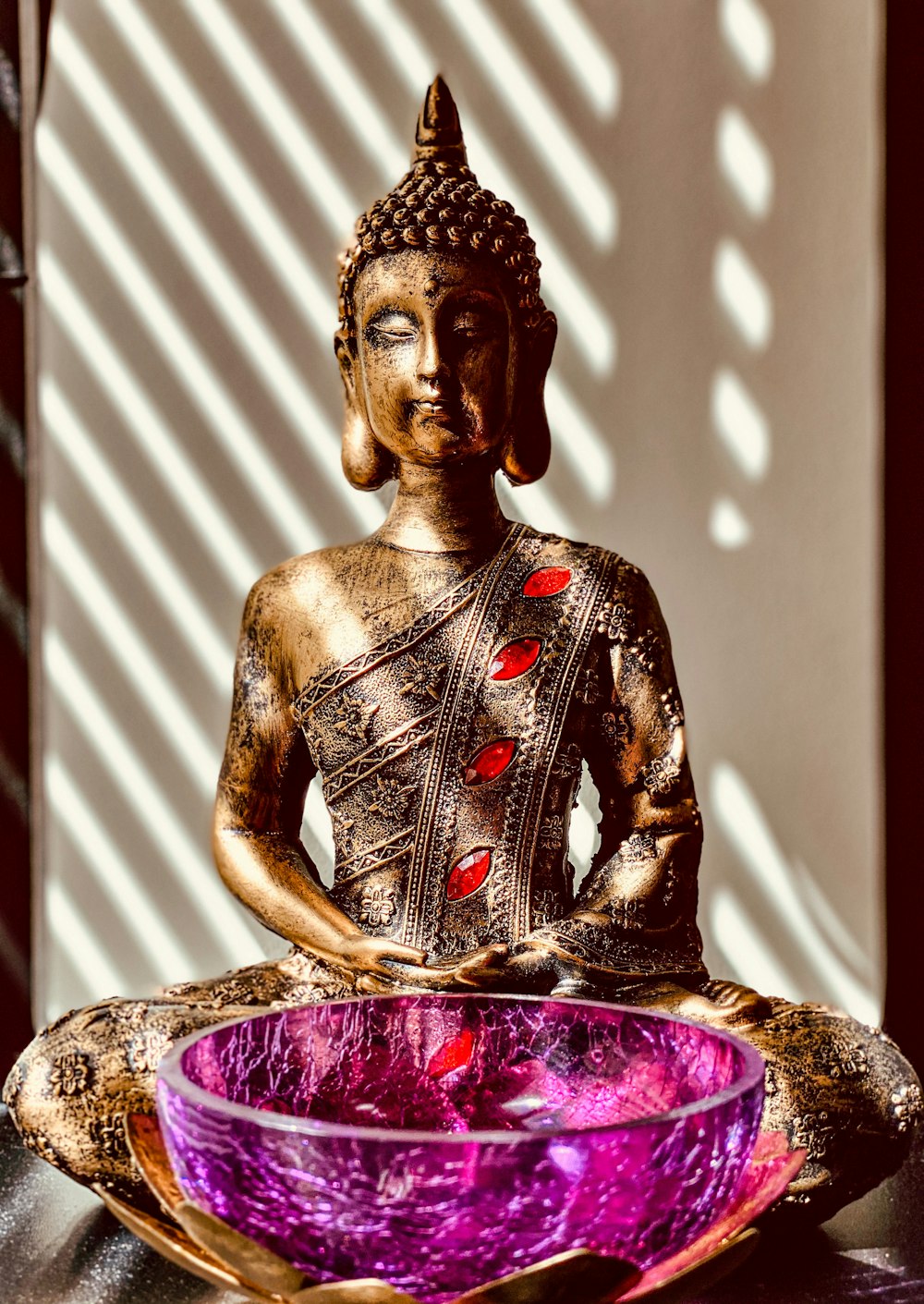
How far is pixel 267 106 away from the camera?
77.8 inches

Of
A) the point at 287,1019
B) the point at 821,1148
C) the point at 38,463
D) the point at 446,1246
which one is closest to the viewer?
the point at 446,1246

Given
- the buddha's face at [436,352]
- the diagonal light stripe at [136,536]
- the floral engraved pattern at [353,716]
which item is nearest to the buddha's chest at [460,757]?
the floral engraved pattern at [353,716]

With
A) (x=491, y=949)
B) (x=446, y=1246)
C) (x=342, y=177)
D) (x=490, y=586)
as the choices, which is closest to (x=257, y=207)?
(x=342, y=177)

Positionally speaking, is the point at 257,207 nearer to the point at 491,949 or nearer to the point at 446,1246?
the point at 491,949

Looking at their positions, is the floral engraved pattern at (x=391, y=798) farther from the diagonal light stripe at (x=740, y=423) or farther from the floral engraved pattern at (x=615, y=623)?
the diagonal light stripe at (x=740, y=423)

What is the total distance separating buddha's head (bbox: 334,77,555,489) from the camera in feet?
4.76

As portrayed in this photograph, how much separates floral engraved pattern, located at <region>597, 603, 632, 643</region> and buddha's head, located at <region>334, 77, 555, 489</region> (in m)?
0.21

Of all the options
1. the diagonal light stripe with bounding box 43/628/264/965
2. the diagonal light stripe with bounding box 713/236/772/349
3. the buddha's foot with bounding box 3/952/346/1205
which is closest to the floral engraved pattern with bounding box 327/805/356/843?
the buddha's foot with bounding box 3/952/346/1205

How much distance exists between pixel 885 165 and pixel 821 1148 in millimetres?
1265

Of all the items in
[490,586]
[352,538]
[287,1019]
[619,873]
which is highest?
[352,538]

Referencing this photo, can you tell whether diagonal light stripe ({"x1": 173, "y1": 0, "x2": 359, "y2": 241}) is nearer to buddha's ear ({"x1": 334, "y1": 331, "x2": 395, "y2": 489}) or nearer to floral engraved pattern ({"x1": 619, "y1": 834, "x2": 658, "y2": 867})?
buddha's ear ({"x1": 334, "y1": 331, "x2": 395, "y2": 489})

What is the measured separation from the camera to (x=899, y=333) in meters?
1.90

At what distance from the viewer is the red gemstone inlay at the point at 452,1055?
82 cm

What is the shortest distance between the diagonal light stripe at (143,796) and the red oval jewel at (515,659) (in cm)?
73
